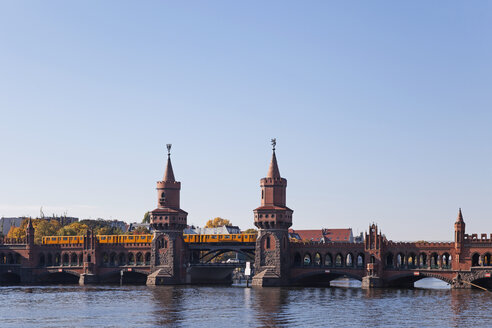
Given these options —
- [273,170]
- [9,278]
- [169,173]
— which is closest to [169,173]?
[169,173]

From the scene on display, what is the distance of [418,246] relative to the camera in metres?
128

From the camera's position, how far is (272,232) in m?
133

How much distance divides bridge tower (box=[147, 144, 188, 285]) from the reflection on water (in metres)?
13.1

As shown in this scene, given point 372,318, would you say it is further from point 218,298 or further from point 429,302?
point 218,298

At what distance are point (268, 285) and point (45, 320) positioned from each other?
56.4m

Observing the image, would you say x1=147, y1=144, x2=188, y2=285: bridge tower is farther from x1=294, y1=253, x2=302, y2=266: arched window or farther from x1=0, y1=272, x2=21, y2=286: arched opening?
x1=0, y1=272, x2=21, y2=286: arched opening

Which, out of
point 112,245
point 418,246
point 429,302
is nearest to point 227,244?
point 112,245

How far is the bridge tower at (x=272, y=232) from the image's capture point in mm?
131250

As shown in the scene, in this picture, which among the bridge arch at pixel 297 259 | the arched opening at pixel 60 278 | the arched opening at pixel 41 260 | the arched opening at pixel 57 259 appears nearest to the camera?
the bridge arch at pixel 297 259

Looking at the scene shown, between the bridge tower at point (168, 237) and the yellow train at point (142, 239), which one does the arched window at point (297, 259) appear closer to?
the yellow train at point (142, 239)

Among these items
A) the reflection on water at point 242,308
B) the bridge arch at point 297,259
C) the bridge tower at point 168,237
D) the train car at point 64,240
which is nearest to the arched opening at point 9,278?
the train car at point 64,240

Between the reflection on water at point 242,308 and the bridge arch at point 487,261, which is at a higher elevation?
the bridge arch at point 487,261

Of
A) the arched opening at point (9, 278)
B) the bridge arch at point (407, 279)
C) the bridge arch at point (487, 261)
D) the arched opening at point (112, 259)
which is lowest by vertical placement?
the arched opening at point (9, 278)

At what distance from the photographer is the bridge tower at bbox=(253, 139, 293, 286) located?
13125cm
